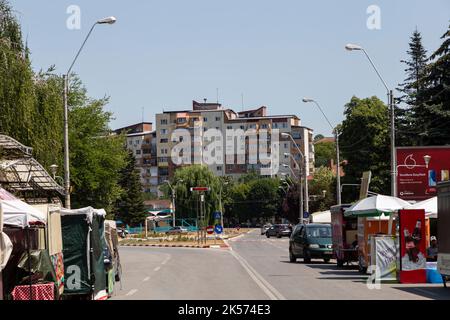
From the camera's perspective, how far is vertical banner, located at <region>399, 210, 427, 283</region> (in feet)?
85.5

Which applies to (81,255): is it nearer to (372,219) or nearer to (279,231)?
(372,219)

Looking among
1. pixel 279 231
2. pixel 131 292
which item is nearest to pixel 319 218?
pixel 131 292

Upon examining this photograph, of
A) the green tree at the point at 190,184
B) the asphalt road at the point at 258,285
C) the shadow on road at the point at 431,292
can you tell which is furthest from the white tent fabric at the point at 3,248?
the green tree at the point at 190,184

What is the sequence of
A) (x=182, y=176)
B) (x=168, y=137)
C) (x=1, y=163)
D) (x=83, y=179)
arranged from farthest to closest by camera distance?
(x=168, y=137) < (x=182, y=176) < (x=83, y=179) < (x=1, y=163)

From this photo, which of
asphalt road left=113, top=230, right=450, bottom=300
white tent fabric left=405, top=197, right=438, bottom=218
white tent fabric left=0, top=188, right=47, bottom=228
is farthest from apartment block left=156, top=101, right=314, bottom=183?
white tent fabric left=0, top=188, right=47, bottom=228

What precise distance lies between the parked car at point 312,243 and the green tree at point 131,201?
84749mm

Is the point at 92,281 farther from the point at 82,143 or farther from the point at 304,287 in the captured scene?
the point at 82,143

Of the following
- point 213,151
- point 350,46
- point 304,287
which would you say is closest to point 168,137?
point 213,151

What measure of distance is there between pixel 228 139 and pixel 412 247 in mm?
161673

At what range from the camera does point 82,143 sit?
63969mm

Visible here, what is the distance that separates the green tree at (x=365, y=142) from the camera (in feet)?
273

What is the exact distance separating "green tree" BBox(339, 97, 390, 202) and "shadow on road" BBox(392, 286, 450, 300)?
57.1 m

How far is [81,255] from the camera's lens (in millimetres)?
A: 19859
